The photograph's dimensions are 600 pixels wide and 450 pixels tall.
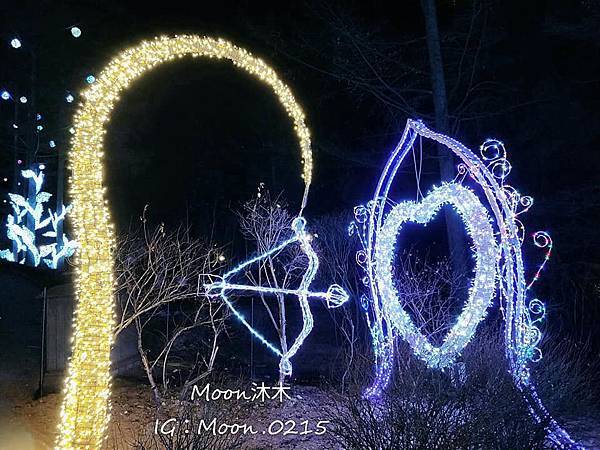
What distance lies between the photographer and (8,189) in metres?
25.0

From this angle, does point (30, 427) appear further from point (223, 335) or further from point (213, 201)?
point (213, 201)

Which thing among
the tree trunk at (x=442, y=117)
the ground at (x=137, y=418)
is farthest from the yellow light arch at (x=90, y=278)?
the tree trunk at (x=442, y=117)

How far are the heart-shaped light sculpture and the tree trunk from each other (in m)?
4.52

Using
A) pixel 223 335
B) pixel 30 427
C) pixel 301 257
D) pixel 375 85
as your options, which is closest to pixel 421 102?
pixel 375 85

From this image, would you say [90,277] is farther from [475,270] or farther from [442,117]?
[442,117]

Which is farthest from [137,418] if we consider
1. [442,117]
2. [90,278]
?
[442,117]

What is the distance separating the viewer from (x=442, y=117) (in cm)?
1198

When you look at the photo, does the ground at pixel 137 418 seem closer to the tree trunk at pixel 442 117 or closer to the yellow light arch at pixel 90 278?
the yellow light arch at pixel 90 278

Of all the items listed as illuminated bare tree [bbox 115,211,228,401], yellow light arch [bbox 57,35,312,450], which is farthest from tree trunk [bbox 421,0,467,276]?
yellow light arch [bbox 57,35,312,450]

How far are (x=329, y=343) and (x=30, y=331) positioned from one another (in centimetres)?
784

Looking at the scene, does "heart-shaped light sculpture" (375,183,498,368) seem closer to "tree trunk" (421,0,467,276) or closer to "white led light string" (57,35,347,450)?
"white led light string" (57,35,347,450)

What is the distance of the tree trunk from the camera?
1154 centimetres

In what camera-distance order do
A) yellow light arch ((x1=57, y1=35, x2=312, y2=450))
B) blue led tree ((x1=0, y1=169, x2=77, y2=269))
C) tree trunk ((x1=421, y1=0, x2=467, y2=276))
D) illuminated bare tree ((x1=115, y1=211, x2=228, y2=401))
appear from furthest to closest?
blue led tree ((x1=0, y1=169, x2=77, y2=269)) < tree trunk ((x1=421, y1=0, x2=467, y2=276)) < illuminated bare tree ((x1=115, y1=211, x2=228, y2=401)) < yellow light arch ((x1=57, y1=35, x2=312, y2=450))

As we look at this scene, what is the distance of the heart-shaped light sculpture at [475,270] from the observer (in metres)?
6.72
